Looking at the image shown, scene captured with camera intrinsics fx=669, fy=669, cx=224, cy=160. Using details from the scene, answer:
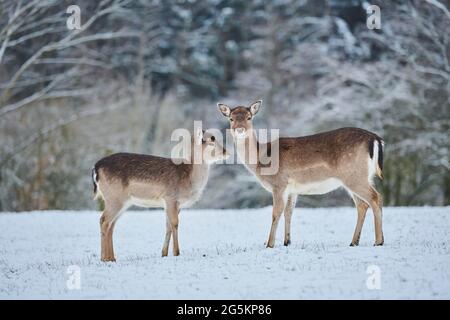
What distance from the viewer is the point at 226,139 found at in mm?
32500

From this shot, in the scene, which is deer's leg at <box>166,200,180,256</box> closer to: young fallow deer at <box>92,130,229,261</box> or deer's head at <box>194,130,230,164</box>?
young fallow deer at <box>92,130,229,261</box>

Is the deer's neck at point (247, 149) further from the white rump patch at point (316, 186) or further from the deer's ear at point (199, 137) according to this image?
the white rump patch at point (316, 186)

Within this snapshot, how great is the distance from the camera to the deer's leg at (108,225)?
11.6m

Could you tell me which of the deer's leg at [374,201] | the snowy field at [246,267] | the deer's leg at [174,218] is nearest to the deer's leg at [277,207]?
the snowy field at [246,267]

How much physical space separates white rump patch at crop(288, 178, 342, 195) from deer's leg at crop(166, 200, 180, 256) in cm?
202

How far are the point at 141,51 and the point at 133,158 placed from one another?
2547 centimetres

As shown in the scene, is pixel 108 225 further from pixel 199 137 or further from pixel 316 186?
pixel 316 186

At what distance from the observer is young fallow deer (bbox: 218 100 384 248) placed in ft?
36.1

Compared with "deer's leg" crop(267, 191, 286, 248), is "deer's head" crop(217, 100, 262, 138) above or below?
above

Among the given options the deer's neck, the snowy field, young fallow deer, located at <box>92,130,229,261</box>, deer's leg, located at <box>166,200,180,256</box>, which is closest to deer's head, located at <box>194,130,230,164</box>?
young fallow deer, located at <box>92,130,229,261</box>

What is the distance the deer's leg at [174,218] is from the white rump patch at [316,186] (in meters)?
2.02

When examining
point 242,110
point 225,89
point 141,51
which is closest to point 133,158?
point 242,110

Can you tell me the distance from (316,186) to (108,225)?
3.65m
